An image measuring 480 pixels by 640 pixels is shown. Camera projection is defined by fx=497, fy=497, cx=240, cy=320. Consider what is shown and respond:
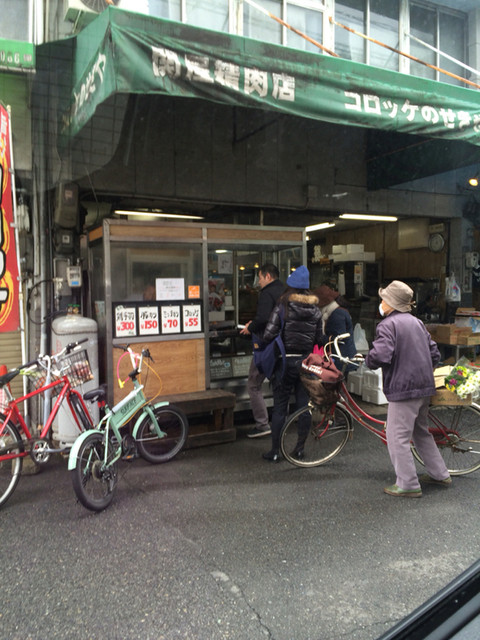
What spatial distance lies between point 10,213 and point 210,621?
453 cm

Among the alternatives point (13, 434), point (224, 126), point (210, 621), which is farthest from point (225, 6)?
point (210, 621)

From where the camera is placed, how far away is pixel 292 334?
529cm

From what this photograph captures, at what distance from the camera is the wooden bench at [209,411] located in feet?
19.2

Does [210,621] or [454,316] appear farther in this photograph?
[454,316]

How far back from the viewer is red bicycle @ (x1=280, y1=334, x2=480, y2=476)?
4953mm

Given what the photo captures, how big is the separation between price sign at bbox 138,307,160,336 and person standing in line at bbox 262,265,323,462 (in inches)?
61.4

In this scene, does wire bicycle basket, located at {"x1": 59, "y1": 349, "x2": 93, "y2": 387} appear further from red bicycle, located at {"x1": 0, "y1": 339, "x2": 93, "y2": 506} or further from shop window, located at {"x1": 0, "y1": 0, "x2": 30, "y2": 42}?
shop window, located at {"x1": 0, "y1": 0, "x2": 30, "y2": 42}

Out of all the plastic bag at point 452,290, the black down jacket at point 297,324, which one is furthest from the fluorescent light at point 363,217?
the black down jacket at point 297,324

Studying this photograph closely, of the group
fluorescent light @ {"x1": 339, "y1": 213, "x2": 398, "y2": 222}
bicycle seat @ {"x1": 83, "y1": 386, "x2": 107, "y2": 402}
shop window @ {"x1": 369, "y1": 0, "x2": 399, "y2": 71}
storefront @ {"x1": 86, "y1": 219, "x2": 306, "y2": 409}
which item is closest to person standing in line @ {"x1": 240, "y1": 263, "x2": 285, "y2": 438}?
storefront @ {"x1": 86, "y1": 219, "x2": 306, "y2": 409}

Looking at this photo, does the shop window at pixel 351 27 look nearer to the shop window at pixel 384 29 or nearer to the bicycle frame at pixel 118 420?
the shop window at pixel 384 29

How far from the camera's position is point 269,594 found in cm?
306

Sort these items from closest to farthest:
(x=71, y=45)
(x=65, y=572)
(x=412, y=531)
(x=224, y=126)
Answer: (x=65, y=572), (x=412, y=531), (x=71, y=45), (x=224, y=126)

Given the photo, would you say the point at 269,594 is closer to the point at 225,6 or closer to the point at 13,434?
the point at 13,434

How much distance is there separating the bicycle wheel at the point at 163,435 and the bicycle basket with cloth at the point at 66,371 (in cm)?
84
